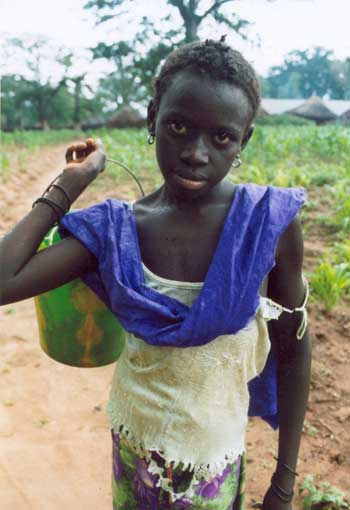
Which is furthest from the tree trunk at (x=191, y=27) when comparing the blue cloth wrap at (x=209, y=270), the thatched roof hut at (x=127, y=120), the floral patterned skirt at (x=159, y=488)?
the floral patterned skirt at (x=159, y=488)

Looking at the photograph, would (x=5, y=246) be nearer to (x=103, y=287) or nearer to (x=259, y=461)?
(x=103, y=287)

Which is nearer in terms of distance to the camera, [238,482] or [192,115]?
[192,115]

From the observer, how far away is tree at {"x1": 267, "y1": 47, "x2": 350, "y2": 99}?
128 feet

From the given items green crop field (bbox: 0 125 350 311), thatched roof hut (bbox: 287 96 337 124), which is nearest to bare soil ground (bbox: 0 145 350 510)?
green crop field (bbox: 0 125 350 311)

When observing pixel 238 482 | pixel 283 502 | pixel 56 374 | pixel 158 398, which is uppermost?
pixel 158 398

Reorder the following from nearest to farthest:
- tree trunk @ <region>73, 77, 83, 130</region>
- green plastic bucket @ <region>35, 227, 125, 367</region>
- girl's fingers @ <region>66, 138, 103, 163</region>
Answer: girl's fingers @ <region>66, 138, 103, 163</region> → green plastic bucket @ <region>35, 227, 125, 367</region> → tree trunk @ <region>73, 77, 83, 130</region>

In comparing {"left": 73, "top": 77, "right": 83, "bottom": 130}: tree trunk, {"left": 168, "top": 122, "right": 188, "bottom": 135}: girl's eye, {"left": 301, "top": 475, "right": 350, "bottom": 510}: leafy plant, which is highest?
{"left": 168, "top": 122, "right": 188, "bottom": 135}: girl's eye

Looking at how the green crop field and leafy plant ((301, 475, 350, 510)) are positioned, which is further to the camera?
the green crop field

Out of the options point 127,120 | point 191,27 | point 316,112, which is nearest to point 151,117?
point 191,27

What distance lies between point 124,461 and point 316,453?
130cm

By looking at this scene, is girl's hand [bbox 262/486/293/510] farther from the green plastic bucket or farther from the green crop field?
the green crop field

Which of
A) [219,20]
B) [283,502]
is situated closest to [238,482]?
[283,502]

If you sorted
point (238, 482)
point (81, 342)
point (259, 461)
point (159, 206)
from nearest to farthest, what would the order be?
point (159, 206) < point (238, 482) < point (81, 342) < point (259, 461)

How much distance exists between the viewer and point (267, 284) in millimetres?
1120
